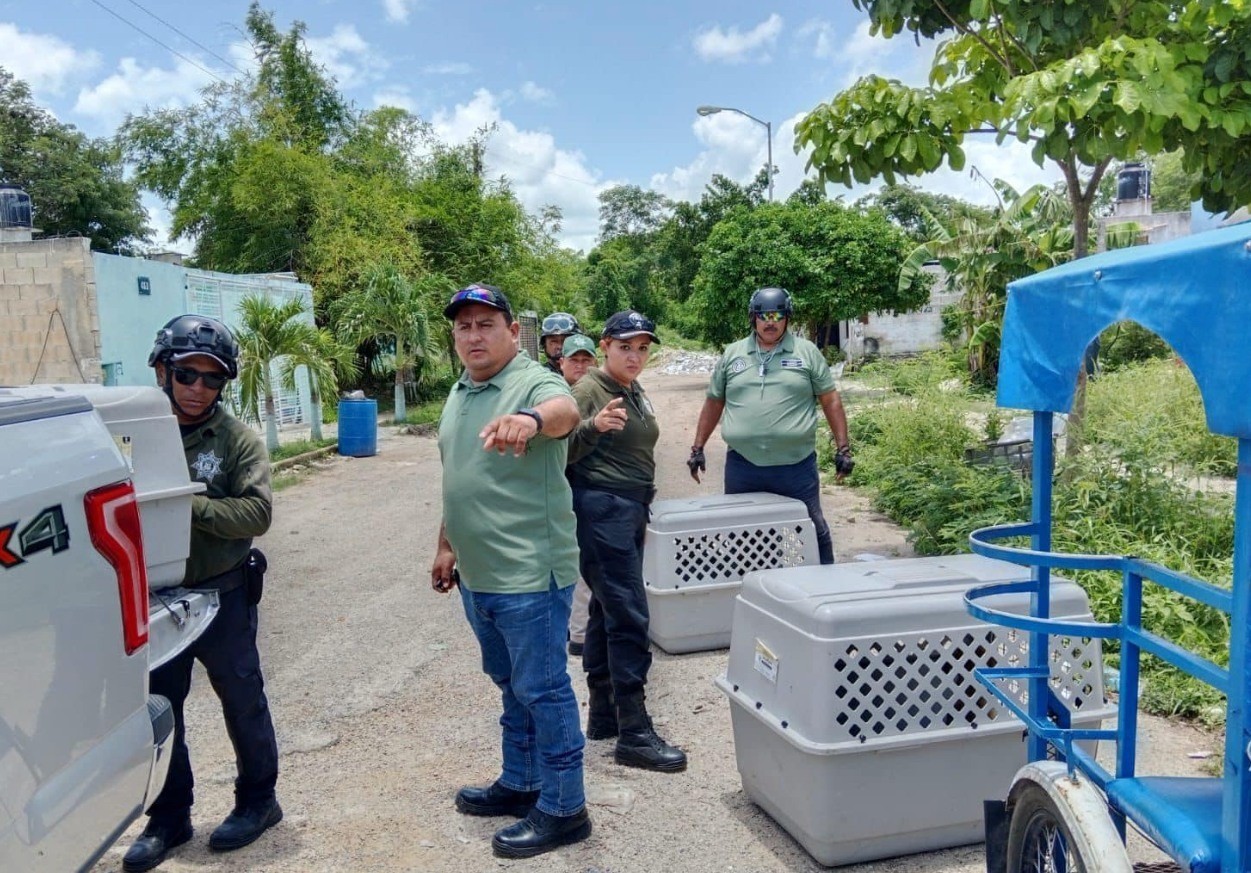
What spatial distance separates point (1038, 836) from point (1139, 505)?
455 cm

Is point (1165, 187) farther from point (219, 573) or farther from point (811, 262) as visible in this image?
point (219, 573)

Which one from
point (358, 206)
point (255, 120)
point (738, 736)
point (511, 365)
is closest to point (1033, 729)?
point (738, 736)

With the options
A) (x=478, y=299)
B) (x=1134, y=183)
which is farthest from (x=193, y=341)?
(x=1134, y=183)

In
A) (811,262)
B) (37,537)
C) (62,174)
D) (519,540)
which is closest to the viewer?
(37,537)

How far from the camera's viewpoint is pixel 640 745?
4348 mm

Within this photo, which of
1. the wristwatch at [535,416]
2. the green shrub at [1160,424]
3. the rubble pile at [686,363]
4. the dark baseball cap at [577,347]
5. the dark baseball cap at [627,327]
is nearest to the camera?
the wristwatch at [535,416]

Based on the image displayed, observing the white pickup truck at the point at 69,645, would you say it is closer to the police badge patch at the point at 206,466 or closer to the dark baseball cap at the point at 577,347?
the police badge patch at the point at 206,466

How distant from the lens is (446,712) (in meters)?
5.09

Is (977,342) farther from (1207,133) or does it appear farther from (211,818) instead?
(211,818)

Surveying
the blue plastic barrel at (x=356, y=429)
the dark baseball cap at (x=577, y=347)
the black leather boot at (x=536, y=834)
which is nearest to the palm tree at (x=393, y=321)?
the blue plastic barrel at (x=356, y=429)

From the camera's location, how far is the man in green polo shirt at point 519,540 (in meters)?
3.47

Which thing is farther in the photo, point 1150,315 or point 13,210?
point 13,210

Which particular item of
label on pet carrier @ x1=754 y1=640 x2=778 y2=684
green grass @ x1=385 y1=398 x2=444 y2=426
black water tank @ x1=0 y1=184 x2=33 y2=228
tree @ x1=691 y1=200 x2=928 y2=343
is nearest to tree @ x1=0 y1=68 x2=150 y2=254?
green grass @ x1=385 y1=398 x2=444 y2=426

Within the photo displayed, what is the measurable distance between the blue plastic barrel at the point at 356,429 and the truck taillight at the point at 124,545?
45.4ft
